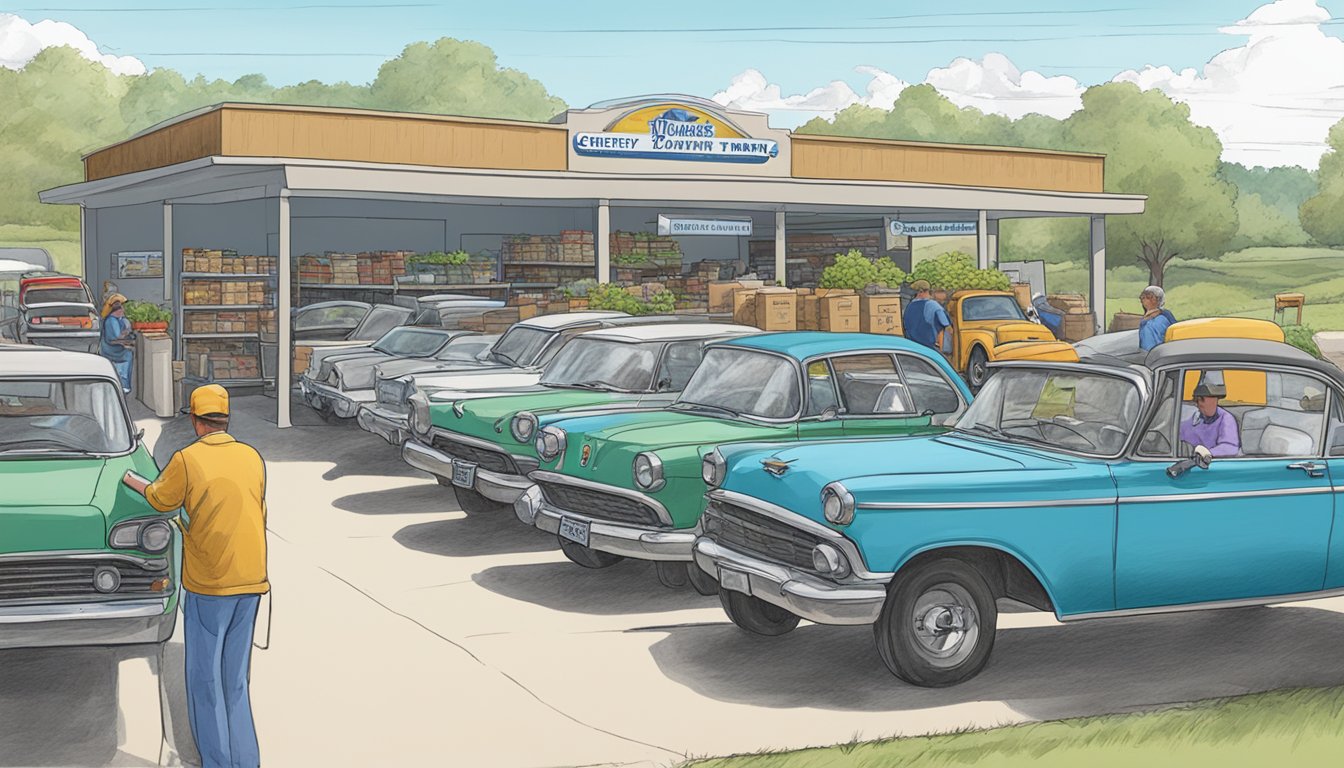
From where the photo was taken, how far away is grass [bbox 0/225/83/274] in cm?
8800

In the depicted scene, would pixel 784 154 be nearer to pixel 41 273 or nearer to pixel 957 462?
pixel 957 462

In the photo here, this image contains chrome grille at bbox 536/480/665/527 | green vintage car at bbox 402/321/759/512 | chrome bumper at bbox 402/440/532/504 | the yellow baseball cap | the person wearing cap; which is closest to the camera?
the person wearing cap

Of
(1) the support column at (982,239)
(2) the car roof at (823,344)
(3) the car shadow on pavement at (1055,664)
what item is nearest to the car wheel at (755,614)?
(3) the car shadow on pavement at (1055,664)

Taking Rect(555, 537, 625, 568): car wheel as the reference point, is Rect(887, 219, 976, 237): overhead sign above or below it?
above

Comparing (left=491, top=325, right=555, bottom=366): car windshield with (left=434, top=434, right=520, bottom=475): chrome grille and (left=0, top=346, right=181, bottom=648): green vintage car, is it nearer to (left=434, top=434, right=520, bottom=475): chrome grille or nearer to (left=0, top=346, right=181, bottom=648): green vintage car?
(left=434, top=434, right=520, bottom=475): chrome grille

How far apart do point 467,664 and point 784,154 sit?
65.4 feet

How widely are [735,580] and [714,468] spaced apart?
3.22 ft

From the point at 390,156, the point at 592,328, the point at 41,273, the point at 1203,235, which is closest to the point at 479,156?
the point at 390,156

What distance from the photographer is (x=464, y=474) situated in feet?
39.3

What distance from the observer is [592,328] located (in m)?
15.8

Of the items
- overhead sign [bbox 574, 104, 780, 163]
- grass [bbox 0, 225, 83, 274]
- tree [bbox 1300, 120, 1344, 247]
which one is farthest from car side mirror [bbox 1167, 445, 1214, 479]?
tree [bbox 1300, 120, 1344, 247]

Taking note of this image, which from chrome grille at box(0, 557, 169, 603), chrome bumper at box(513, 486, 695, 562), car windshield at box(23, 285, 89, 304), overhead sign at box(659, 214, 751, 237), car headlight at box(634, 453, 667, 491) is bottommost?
chrome bumper at box(513, 486, 695, 562)

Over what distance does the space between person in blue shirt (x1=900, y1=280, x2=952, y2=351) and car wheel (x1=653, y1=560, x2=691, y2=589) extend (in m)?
9.30

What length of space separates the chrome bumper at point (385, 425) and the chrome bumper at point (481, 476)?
2057 mm
